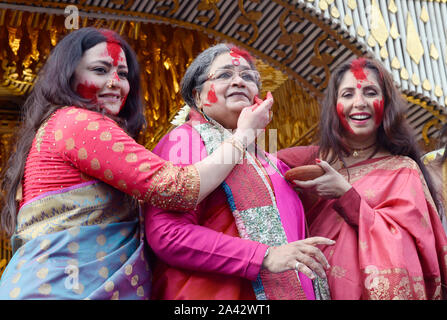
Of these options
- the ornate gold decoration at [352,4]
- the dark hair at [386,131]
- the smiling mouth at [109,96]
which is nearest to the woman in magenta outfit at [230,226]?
the smiling mouth at [109,96]

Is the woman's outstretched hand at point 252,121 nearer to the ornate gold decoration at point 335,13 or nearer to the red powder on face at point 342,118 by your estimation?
the red powder on face at point 342,118

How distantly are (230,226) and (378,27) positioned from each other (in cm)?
245

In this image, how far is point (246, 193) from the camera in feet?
7.95

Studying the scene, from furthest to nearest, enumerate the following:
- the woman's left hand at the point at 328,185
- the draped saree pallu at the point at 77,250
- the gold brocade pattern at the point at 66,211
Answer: the woman's left hand at the point at 328,185 < the gold brocade pattern at the point at 66,211 < the draped saree pallu at the point at 77,250

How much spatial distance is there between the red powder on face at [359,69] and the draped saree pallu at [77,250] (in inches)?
47.5

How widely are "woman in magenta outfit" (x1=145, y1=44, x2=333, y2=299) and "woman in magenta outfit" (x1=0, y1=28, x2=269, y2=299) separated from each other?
9cm

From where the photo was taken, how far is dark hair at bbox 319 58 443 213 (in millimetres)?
2932

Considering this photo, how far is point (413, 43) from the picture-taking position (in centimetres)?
451

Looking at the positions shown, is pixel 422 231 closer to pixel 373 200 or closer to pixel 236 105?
pixel 373 200

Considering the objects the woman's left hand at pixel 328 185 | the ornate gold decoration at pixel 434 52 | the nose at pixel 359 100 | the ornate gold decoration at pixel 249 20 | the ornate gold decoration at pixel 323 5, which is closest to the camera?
the woman's left hand at pixel 328 185

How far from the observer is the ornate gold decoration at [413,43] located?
4.46 metres

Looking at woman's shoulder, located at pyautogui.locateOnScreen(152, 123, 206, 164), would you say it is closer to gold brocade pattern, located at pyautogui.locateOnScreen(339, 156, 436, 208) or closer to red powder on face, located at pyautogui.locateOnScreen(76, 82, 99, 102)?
red powder on face, located at pyautogui.locateOnScreen(76, 82, 99, 102)

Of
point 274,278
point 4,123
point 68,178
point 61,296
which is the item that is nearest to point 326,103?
point 274,278

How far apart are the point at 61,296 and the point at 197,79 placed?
1051 mm
